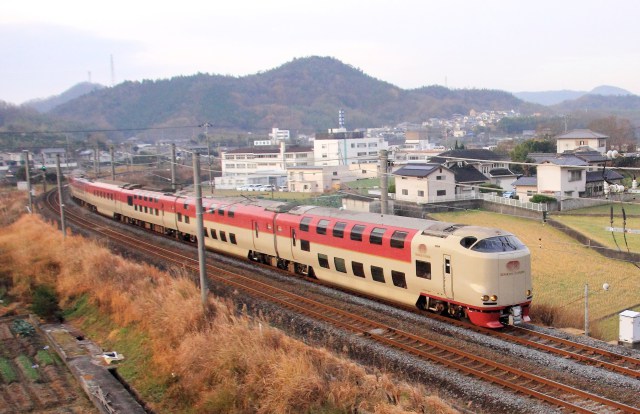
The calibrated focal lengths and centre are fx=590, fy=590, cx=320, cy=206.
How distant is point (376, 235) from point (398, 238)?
0.99 m

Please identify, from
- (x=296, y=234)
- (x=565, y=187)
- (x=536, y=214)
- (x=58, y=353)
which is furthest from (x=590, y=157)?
(x=58, y=353)

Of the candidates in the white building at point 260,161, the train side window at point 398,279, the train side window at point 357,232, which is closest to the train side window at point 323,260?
the train side window at point 357,232

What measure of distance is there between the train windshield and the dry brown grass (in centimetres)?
471

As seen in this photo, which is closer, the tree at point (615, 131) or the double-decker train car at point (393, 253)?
the double-decker train car at point (393, 253)

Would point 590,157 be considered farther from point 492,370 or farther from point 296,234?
point 492,370

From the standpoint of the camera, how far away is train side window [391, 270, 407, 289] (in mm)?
17586

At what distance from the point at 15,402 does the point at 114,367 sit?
2.84 metres

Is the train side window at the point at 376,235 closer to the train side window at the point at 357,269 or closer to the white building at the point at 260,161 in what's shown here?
the train side window at the point at 357,269

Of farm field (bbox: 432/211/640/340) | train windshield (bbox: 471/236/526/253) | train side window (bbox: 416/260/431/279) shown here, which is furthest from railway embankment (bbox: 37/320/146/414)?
farm field (bbox: 432/211/640/340)

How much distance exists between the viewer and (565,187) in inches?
1973

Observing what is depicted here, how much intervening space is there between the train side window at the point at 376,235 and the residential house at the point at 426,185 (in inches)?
1266

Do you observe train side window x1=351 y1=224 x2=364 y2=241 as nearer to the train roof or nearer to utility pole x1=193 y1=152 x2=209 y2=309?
the train roof

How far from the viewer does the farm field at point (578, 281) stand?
21125 mm

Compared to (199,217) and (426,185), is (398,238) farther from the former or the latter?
(426,185)
